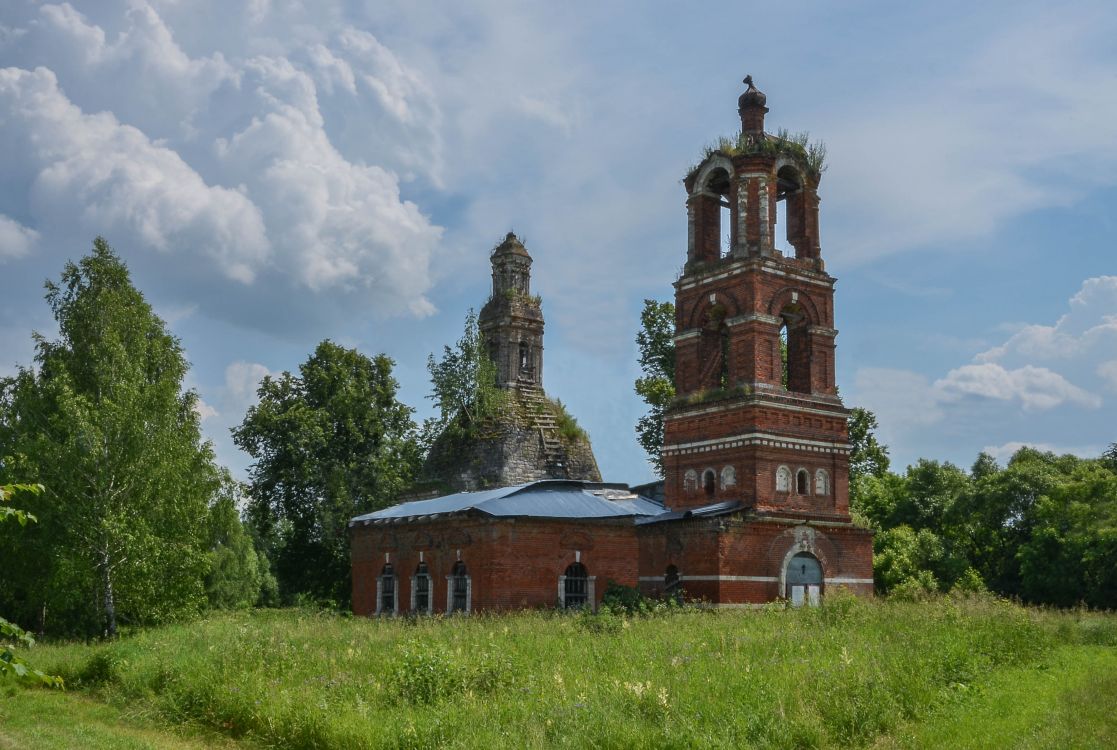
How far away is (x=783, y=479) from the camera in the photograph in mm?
27688

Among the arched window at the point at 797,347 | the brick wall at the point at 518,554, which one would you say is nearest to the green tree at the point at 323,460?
the brick wall at the point at 518,554

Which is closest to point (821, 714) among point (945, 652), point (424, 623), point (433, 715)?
point (945, 652)

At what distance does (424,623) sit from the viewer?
21766 mm

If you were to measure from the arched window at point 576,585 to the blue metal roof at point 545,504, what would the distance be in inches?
56.6

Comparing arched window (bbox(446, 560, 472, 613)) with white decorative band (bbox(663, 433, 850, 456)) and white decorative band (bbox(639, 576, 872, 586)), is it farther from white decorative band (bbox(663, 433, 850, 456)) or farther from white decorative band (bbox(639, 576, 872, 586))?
white decorative band (bbox(663, 433, 850, 456))

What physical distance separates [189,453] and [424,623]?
10239 millimetres

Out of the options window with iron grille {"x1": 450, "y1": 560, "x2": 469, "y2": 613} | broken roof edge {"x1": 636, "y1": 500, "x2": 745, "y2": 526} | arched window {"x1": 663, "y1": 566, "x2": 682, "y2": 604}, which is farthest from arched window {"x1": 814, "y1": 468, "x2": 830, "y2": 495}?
window with iron grille {"x1": 450, "y1": 560, "x2": 469, "y2": 613}

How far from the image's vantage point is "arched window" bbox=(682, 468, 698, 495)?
28.8m

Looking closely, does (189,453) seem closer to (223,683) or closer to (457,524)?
(457,524)

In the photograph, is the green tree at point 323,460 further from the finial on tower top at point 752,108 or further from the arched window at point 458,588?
the finial on tower top at point 752,108

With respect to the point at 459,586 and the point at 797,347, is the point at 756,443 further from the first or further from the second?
the point at 459,586

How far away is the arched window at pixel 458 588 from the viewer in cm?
2694

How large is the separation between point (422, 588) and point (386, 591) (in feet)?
7.46

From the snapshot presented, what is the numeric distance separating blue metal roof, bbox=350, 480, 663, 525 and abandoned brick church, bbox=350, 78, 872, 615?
8cm
